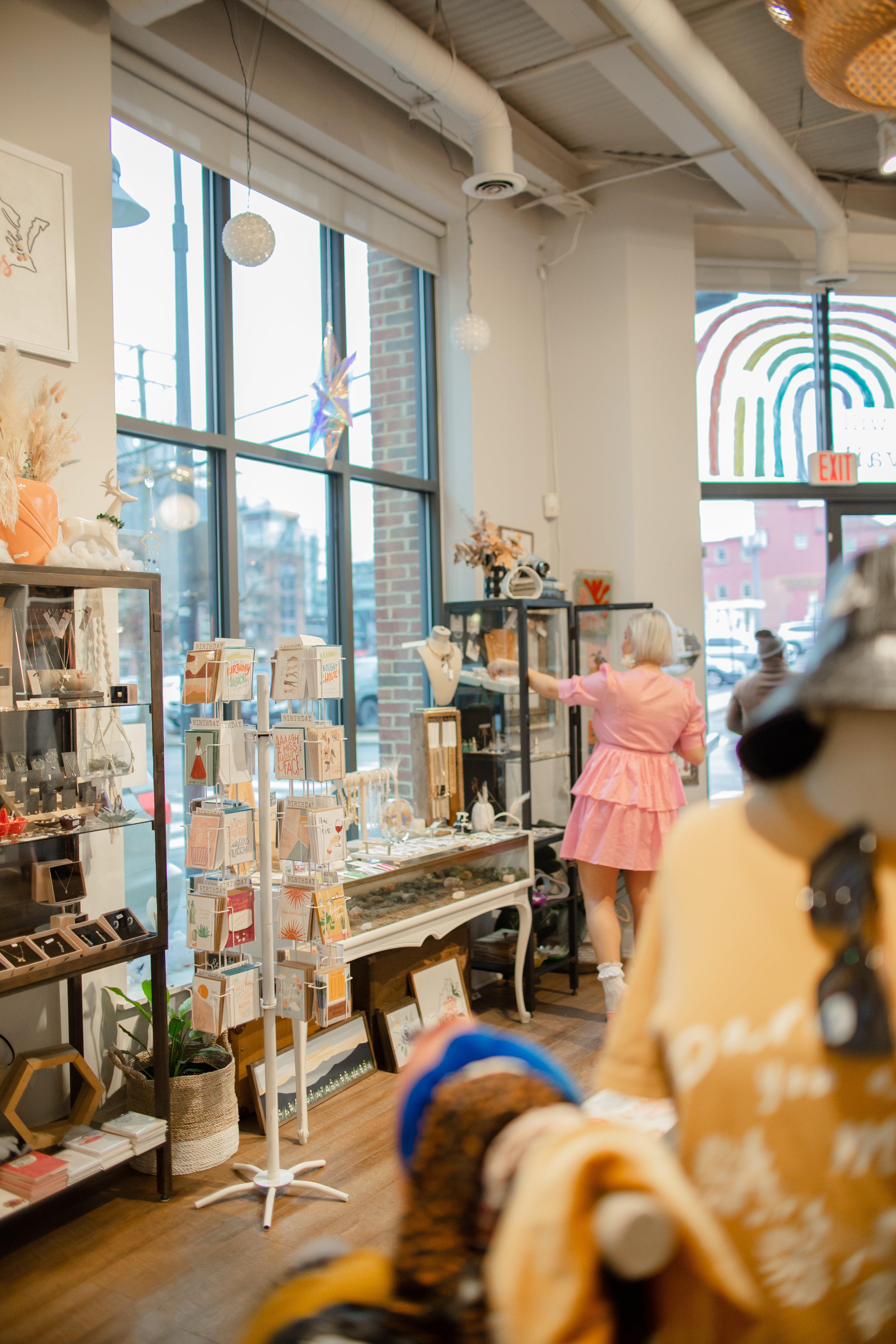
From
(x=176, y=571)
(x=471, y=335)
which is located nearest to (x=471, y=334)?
(x=471, y=335)

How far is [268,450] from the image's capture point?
4.09m

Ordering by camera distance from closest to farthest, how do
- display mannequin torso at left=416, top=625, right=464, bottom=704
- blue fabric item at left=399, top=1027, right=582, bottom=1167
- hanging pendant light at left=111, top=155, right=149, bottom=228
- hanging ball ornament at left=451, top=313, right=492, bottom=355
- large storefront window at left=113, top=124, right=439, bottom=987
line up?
1. blue fabric item at left=399, top=1027, right=582, bottom=1167
2. hanging pendant light at left=111, top=155, right=149, bottom=228
3. large storefront window at left=113, top=124, right=439, bottom=987
4. hanging ball ornament at left=451, top=313, right=492, bottom=355
5. display mannequin torso at left=416, top=625, right=464, bottom=704

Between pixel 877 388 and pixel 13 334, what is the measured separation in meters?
5.31

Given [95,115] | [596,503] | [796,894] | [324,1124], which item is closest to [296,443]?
[95,115]

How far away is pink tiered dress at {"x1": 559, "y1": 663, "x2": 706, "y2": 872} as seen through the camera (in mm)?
3994

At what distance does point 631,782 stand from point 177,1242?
7.49 ft

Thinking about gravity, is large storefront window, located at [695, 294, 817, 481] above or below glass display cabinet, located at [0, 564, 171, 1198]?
above

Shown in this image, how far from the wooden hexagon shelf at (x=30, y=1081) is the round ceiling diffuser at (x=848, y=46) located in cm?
291

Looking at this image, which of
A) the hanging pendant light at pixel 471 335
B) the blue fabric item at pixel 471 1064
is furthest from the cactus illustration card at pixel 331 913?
the hanging pendant light at pixel 471 335

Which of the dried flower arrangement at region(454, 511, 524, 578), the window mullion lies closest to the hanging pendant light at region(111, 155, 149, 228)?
the dried flower arrangement at region(454, 511, 524, 578)

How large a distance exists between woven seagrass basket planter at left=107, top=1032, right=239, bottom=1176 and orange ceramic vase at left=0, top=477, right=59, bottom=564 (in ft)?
5.06

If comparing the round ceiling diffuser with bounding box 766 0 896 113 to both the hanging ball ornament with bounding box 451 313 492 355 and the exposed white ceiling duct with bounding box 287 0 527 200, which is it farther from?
the hanging ball ornament with bounding box 451 313 492 355

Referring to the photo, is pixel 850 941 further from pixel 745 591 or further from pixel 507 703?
pixel 745 591

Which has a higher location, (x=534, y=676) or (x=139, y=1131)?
(x=534, y=676)
